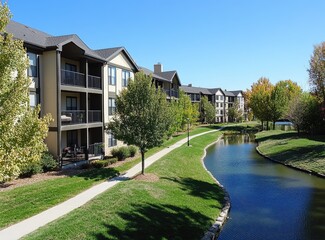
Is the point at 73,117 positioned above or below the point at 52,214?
above

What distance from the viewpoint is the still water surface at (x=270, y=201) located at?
14.8m

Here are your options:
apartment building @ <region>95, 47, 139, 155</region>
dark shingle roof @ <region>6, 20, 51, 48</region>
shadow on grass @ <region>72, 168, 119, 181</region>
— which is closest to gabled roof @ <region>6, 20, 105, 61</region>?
dark shingle roof @ <region>6, 20, 51, 48</region>

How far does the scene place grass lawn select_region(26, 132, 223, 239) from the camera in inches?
469

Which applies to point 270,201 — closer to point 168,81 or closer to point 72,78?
point 72,78

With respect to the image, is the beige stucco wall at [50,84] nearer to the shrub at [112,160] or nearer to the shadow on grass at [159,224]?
the shrub at [112,160]

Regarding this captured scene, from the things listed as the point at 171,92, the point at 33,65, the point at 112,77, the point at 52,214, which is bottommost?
the point at 52,214

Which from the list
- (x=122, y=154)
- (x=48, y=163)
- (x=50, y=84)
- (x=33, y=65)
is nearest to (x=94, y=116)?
(x=122, y=154)

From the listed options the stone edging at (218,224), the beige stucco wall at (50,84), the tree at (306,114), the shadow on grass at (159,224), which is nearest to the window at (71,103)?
the beige stucco wall at (50,84)

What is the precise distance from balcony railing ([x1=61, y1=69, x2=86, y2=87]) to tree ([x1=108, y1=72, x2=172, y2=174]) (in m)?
6.15

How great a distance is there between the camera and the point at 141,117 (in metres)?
20.4

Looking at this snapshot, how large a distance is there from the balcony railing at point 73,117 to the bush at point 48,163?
3.43 m

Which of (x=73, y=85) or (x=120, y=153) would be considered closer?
(x=73, y=85)

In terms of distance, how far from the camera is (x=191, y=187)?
2102cm

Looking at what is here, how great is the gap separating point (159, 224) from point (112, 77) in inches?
801
